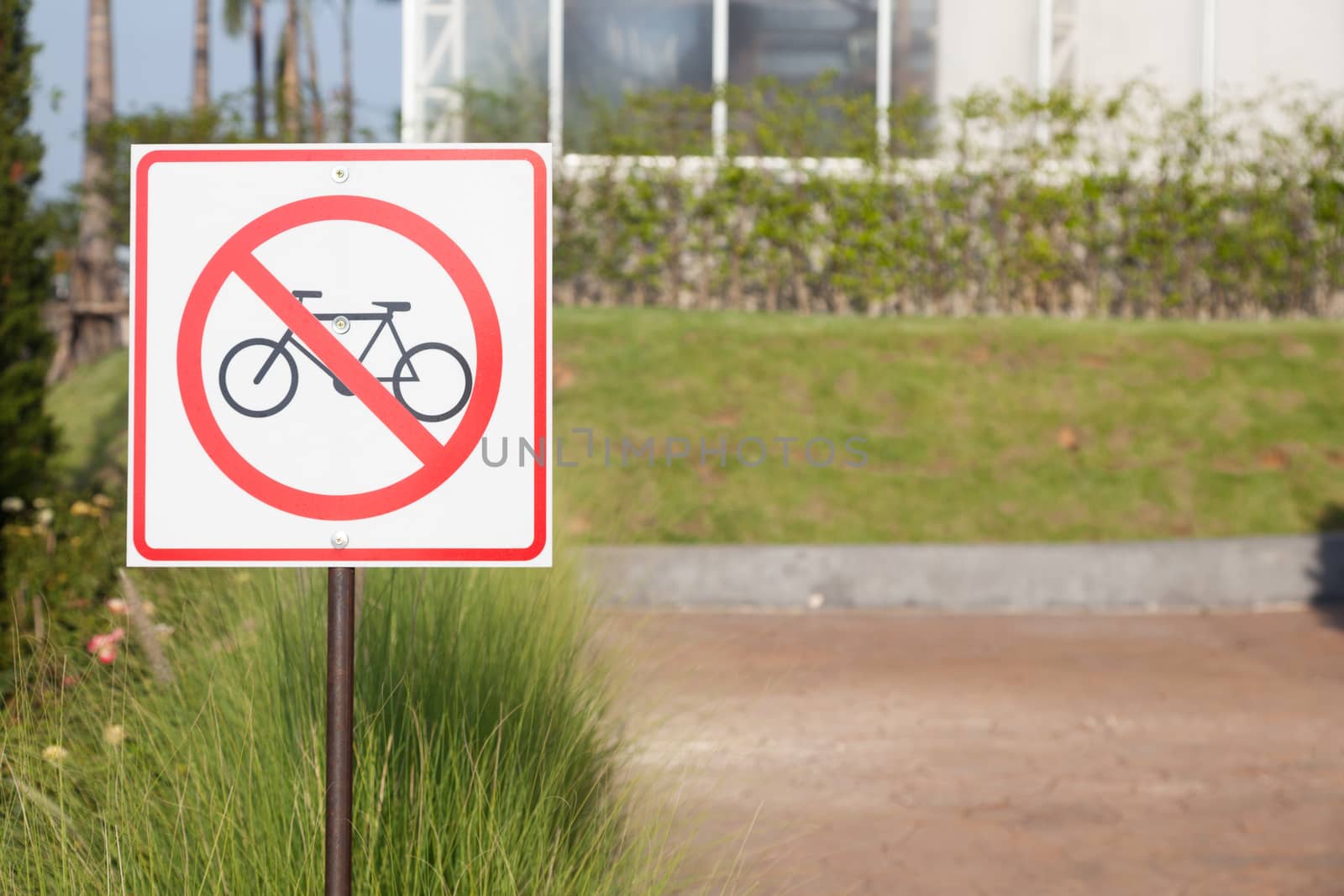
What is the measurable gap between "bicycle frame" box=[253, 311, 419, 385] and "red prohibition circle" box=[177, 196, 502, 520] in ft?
0.31

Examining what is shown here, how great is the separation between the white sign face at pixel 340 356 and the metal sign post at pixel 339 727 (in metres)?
0.07

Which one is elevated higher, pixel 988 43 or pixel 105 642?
pixel 988 43

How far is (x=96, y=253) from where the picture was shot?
17.9 metres

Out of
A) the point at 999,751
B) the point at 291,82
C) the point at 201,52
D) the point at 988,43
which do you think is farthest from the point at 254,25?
the point at 999,751

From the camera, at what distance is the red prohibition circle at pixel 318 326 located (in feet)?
6.91

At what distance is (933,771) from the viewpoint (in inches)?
207

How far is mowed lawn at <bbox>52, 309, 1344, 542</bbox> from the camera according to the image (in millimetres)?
9602

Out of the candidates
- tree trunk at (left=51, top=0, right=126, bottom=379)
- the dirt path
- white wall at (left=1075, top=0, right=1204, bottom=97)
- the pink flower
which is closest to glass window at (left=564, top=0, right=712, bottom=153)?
white wall at (left=1075, top=0, right=1204, bottom=97)

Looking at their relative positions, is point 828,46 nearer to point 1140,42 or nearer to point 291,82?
point 1140,42

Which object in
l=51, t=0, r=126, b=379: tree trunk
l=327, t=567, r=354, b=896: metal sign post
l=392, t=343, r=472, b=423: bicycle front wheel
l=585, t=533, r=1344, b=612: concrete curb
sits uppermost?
l=51, t=0, r=126, b=379: tree trunk

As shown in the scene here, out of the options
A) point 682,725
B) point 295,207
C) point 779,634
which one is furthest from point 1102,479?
point 295,207

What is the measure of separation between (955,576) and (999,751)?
326 centimetres

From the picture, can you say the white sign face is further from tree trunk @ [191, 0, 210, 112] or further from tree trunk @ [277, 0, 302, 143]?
tree trunk @ [191, 0, 210, 112]

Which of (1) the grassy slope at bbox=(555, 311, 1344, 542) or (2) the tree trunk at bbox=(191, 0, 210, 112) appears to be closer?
(1) the grassy slope at bbox=(555, 311, 1344, 542)
